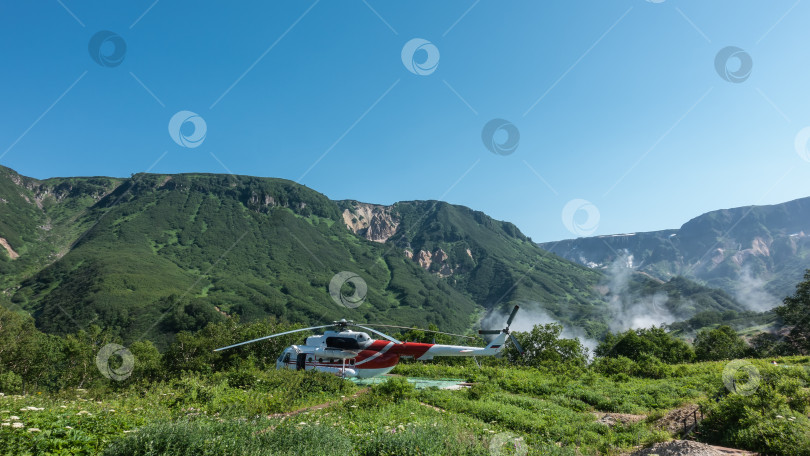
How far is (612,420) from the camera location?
1530 cm

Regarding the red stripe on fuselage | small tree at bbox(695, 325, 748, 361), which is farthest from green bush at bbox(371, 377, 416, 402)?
small tree at bbox(695, 325, 748, 361)

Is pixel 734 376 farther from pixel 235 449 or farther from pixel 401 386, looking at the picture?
pixel 235 449

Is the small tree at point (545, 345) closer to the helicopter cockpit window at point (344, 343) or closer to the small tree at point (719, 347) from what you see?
the small tree at point (719, 347)

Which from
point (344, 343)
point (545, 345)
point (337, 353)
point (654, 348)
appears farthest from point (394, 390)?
point (654, 348)

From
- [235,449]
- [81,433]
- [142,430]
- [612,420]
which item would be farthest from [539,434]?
[81,433]

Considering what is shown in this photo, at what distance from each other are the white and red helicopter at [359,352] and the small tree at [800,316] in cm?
7415

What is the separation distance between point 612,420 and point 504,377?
35.7 ft

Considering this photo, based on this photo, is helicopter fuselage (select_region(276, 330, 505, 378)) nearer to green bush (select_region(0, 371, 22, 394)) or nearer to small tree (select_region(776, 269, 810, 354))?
green bush (select_region(0, 371, 22, 394))

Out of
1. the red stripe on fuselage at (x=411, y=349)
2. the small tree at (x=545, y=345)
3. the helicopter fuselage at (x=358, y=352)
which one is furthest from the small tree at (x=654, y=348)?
the red stripe on fuselage at (x=411, y=349)

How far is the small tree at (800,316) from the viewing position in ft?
205

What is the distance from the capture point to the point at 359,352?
929 inches

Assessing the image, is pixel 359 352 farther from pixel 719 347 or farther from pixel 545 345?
pixel 719 347

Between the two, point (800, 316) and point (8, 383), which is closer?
point (8, 383)

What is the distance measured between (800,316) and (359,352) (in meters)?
84.9
